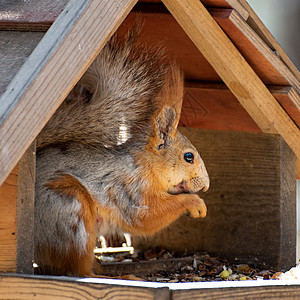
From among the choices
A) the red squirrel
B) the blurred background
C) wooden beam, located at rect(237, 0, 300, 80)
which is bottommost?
the red squirrel

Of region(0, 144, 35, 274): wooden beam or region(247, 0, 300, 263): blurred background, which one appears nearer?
region(0, 144, 35, 274): wooden beam

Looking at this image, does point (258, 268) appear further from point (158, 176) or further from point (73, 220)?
point (73, 220)

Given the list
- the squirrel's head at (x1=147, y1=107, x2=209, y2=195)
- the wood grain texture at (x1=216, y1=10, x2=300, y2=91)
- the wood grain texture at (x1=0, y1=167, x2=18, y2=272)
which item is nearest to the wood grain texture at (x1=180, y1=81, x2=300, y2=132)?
the squirrel's head at (x1=147, y1=107, x2=209, y2=195)

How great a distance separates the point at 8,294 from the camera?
180 cm

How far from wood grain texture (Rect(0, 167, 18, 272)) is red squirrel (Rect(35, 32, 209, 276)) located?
37cm

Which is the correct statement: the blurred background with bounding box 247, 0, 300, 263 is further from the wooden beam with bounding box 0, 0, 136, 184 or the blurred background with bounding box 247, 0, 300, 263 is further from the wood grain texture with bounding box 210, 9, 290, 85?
the wooden beam with bounding box 0, 0, 136, 184

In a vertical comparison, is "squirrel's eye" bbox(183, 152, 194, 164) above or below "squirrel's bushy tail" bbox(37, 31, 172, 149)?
below

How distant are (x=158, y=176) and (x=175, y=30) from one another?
2.13 feet

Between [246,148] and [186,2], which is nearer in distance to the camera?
[186,2]

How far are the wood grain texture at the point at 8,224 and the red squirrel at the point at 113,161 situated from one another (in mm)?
372

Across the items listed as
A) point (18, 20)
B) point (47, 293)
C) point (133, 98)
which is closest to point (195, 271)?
point (133, 98)

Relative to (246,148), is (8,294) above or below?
below

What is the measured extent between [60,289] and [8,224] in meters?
0.26

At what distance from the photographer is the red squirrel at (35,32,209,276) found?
7.57 ft
